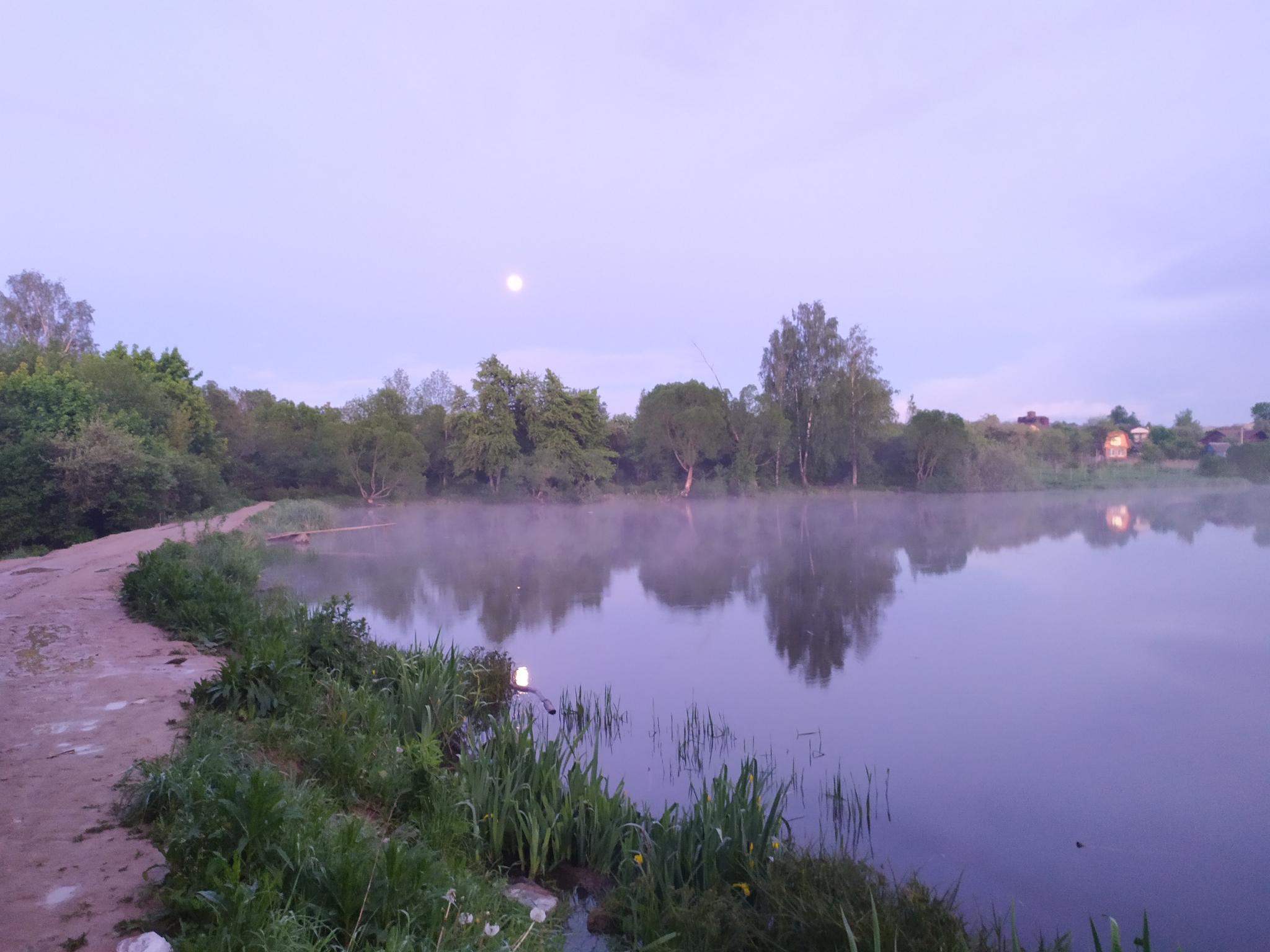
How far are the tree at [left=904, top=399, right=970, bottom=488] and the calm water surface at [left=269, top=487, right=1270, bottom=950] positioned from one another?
1556cm

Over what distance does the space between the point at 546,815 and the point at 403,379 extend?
57.0 metres

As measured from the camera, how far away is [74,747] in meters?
4.15

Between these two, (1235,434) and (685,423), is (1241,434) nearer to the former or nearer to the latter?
(1235,434)

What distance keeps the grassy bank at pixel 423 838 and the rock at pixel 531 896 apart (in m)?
0.11

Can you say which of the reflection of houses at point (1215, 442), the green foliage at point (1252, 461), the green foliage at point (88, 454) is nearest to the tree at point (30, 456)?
the green foliage at point (88, 454)

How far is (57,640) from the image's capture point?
6.66 meters

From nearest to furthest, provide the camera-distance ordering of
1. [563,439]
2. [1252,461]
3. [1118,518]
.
Answer: [1118,518] < [563,439] < [1252,461]

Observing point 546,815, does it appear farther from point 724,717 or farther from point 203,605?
point 203,605

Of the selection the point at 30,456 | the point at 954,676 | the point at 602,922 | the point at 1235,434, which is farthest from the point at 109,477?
the point at 1235,434

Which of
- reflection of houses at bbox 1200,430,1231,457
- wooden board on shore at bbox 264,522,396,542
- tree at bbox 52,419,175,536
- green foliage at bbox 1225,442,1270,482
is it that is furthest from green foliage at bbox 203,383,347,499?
reflection of houses at bbox 1200,430,1231,457

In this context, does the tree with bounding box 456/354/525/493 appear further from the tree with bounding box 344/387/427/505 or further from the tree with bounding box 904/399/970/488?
the tree with bounding box 904/399/970/488

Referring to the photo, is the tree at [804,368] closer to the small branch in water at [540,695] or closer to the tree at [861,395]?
the tree at [861,395]

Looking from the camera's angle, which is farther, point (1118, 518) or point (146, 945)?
point (1118, 518)

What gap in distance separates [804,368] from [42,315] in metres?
40.3
